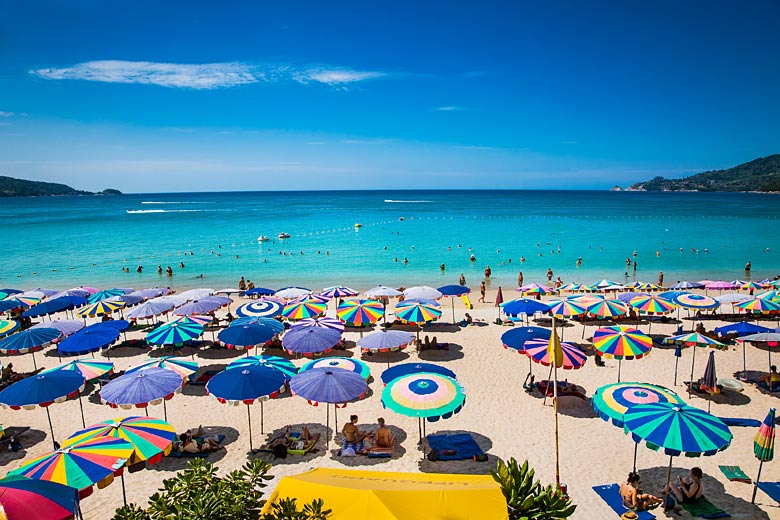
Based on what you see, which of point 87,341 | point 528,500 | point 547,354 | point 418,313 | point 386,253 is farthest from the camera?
point 386,253

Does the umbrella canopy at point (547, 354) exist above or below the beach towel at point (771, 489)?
above

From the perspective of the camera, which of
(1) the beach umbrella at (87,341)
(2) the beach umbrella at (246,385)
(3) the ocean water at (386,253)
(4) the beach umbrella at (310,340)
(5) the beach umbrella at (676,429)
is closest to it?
(5) the beach umbrella at (676,429)

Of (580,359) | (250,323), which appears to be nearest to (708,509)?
(580,359)

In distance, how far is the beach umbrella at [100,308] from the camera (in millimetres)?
18422

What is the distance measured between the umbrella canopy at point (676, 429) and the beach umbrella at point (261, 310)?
12875 millimetres

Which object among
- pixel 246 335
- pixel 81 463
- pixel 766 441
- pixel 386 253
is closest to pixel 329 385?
pixel 81 463

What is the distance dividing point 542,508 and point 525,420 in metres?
5.99

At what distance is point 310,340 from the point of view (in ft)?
43.3

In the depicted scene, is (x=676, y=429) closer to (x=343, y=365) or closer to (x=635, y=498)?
(x=635, y=498)

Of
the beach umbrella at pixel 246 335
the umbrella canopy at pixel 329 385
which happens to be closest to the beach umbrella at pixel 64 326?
the beach umbrella at pixel 246 335

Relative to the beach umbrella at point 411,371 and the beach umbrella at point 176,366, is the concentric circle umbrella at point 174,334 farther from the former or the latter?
the beach umbrella at point 411,371

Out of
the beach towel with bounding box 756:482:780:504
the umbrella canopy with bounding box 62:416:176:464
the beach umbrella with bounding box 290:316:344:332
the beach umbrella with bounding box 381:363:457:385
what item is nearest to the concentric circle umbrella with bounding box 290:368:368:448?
the beach umbrella with bounding box 381:363:457:385

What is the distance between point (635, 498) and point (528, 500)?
3.71m

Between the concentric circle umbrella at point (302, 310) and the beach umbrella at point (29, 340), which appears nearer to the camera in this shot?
the beach umbrella at point (29, 340)
